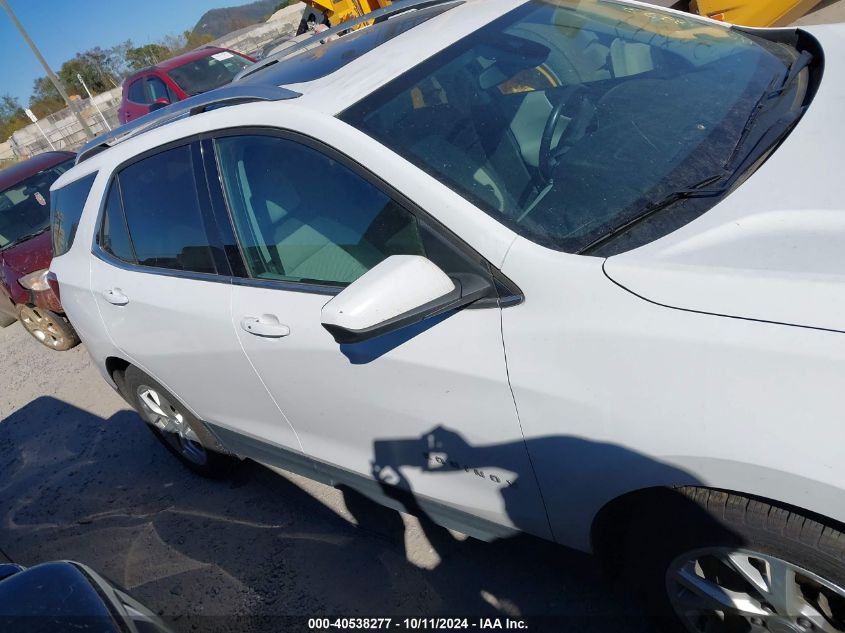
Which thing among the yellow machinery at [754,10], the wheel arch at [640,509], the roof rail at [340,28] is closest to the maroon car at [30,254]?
the roof rail at [340,28]

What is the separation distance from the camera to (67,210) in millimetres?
3480

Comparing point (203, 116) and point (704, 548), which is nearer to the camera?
point (704, 548)

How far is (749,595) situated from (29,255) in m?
6.35

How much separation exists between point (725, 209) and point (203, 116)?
184cm

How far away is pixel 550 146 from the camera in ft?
6.45

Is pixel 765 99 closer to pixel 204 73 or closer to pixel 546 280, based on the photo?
pixel 546 280

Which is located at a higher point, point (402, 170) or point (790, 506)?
point (402, 170)

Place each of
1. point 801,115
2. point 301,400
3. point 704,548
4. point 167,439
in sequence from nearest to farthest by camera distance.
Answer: point 704,548
point 801,115
point 301,400
point 167,439

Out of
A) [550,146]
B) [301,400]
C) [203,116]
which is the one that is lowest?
[301,400]

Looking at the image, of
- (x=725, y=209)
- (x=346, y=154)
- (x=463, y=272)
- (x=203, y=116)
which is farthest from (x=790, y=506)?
(x=203, y=116)

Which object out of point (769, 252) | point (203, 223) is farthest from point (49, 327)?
point (769, 252)

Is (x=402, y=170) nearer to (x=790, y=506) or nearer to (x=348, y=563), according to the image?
(x=790, y=506)

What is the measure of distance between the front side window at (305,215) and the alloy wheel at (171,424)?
139 centimetres

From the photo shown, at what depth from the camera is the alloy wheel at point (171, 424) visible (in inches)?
132
